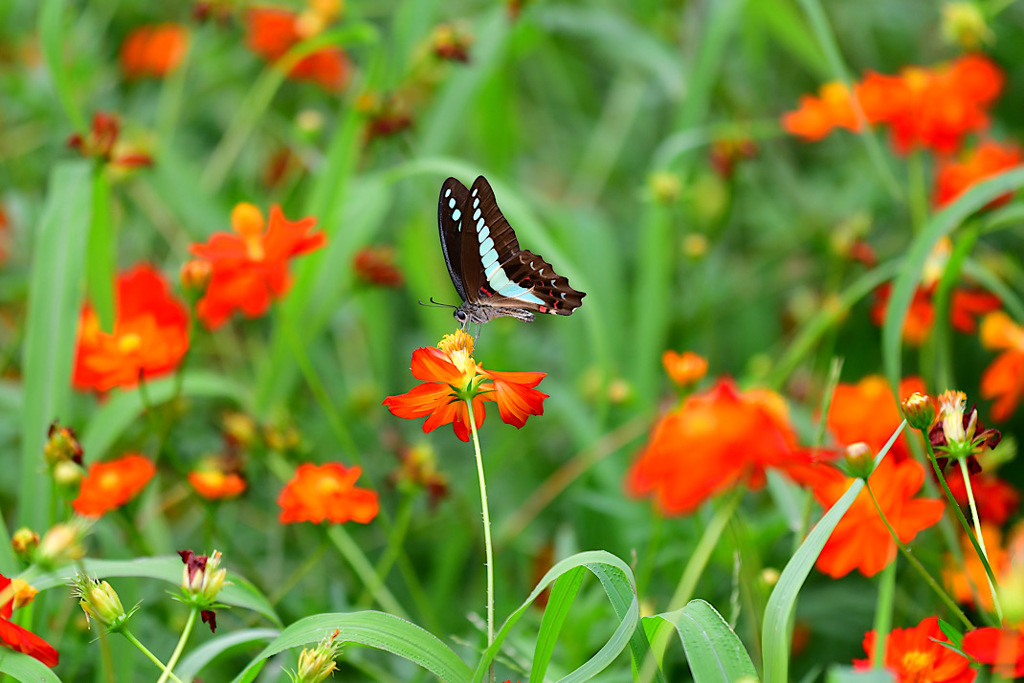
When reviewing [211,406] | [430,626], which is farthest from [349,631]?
[211,406]

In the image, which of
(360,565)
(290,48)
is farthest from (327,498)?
(290,48)

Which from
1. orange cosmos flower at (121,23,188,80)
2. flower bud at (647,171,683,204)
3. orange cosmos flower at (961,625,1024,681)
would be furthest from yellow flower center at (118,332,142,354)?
orange cosmos flower at (121,23,188,80)

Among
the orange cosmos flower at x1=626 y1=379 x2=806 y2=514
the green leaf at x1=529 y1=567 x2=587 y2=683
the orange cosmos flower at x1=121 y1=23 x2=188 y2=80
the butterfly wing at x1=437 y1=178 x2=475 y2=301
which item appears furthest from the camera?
the orange cosmos flower at x1=121 y1=23 x2=188 y2=80

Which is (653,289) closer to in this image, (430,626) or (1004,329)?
(1004,329)

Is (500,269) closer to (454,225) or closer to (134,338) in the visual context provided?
(454,225)

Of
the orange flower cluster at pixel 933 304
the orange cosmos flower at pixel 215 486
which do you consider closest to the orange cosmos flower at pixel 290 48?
the orange cosmos flower at pixel 215 486

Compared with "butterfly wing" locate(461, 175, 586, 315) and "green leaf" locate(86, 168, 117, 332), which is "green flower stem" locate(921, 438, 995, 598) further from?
"green leaf" locate(86, 168, 117, 332)
